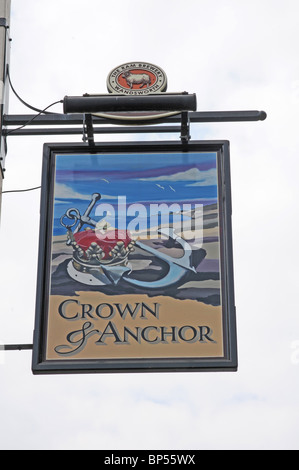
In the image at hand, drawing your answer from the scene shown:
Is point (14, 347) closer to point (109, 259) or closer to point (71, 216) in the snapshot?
point (109, 259)

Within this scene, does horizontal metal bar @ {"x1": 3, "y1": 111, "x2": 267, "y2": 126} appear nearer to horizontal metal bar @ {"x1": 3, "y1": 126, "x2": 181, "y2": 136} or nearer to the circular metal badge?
horizontal metal bar @ {"x1": 3, "y1": 126, "x2": 181, "y2": 136}

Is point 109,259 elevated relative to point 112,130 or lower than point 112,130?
lower

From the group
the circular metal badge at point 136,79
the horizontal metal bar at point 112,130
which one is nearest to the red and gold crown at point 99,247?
the horizontal metal bar at point 112,130

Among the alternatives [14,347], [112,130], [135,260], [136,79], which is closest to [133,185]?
[112,130]

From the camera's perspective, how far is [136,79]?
496 inches

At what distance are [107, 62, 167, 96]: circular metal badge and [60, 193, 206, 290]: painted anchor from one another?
1.49 m

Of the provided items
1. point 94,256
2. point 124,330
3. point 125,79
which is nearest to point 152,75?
point 125,79

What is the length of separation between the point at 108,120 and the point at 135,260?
173 cm

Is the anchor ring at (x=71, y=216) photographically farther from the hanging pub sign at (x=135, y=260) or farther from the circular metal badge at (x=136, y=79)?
the circular metal badge at (x=136, y=79)

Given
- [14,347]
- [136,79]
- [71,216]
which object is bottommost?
[14,347]

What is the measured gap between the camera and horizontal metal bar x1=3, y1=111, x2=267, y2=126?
1252 cm

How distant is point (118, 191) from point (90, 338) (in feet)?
5.72

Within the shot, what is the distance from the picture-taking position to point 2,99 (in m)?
12.7
